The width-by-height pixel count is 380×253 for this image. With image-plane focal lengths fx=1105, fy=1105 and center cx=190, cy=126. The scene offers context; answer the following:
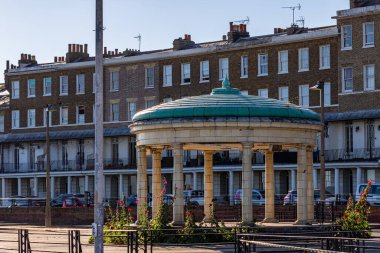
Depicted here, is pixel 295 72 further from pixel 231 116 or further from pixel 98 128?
pixel 98 128

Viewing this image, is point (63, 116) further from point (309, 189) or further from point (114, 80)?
point (309, 189)

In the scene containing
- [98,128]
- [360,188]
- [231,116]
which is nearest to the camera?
[98,128]

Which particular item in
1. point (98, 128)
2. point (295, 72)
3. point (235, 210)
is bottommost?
point (235, 210)

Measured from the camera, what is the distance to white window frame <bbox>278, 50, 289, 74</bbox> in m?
83.5

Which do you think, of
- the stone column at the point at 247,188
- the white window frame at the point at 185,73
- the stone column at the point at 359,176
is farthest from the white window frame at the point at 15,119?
the stone column at the point at 247,188

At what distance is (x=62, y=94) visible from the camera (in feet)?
328

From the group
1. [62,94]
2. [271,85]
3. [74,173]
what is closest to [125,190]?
[74,173]

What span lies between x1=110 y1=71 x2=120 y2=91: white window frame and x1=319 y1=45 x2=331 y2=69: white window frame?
21060mm

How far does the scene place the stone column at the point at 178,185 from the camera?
1670 inches

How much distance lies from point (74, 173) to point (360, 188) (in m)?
36.5

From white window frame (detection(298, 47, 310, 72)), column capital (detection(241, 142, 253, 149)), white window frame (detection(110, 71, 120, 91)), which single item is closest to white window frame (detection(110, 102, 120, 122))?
white window frame (detection(110, 71, 120, 91))

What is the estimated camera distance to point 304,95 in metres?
82.7

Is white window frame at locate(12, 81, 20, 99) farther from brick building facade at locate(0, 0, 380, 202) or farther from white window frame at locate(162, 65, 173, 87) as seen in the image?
white window frame at locate(162, 65, 173, 87)

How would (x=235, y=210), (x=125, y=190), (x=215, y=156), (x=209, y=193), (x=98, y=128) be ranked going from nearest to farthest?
1. (x=98, y=128)
2. (x=209, y=193)
3. (x=235, y=210)
4. (x=215, y=156)
5. (x=125, y=190)
